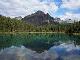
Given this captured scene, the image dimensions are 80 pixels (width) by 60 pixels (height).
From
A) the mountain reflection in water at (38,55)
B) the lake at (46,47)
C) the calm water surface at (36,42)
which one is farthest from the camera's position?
the calm water surface at (36,42)

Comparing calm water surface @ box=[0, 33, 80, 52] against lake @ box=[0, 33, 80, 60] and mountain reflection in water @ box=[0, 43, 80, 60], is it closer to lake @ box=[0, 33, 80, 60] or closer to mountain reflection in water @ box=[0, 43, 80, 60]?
lake @ box=[0, 33, 80, 60]

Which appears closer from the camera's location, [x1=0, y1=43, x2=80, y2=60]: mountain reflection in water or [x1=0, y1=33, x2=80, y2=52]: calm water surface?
[x1=0, y1=43, x2=80, y2=60]: mountain reflection in water

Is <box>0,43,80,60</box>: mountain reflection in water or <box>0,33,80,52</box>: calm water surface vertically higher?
<box>0,43,80,60</box>: mountain reflection in water

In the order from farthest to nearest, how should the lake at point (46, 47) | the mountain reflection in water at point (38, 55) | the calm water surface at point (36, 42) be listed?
1. the calm water surface at point (36, 42)
2. the lake at point (46, 47)
3. the mountain reflection in water at point (38, 55)

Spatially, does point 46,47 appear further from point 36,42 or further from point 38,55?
point 36,42

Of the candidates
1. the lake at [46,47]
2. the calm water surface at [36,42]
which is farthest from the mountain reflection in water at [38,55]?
the calm water surface at [36,42]

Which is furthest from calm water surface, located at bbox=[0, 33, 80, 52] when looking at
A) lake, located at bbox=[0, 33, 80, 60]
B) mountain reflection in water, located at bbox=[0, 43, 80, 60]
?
mountain reflection in water, located at bbox=[0, 43, 80, 60]

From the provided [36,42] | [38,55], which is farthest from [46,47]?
[36,42]

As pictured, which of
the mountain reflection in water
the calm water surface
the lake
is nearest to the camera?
the mountain reflection in water

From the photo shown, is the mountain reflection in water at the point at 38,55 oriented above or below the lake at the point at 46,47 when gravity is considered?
above

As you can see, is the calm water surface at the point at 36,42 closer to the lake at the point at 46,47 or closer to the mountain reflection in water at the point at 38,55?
the lake at the point at 46,47

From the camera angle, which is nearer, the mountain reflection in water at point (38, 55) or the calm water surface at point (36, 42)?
the mountain reflection in water at point (38, 55)

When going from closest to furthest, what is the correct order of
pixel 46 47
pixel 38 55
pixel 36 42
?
pixel 38 55, pixel 46 47, pixel 36 42

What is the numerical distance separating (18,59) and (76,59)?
36.9 ft
